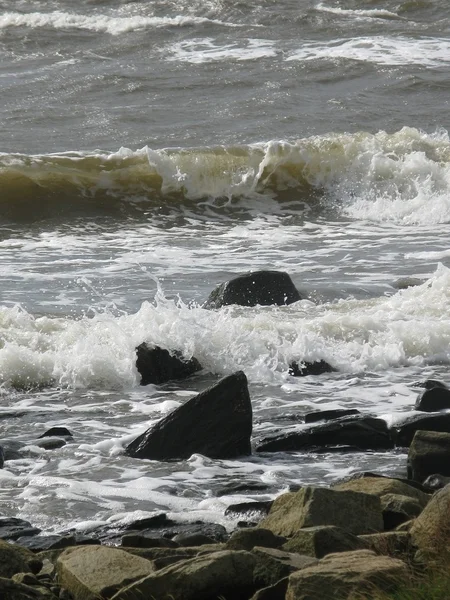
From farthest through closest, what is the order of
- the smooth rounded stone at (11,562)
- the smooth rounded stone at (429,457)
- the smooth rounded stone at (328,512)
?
the smooth rounded stone at (429,457)
the smooth rounded stone at (328,512)
the smooth rounded stone at (11,562)

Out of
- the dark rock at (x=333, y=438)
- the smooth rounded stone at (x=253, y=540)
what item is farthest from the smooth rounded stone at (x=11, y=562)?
the dark rock at (x=333, y=438)

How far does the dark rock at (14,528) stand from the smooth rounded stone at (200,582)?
1.38 metres

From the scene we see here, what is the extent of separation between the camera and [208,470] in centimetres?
640

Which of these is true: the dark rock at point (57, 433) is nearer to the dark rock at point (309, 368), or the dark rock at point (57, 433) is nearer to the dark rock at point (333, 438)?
the dark rock at point (333, 438)

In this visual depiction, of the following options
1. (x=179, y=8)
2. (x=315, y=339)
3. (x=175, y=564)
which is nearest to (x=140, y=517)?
(x=175, y=564)

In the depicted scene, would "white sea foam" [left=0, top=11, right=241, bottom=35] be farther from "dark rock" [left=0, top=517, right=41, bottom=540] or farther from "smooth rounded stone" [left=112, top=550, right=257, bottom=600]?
"smooth rounded stone" [left=112, top=550, right=257, bottom=600]

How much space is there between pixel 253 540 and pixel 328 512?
1.47 ft

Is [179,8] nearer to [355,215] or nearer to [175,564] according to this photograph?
[355,215]

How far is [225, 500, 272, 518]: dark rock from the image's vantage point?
219 inches

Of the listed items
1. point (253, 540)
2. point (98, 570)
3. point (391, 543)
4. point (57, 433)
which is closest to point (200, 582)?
point (98, 570)

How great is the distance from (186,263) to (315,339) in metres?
4.21

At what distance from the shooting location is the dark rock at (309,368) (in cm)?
868

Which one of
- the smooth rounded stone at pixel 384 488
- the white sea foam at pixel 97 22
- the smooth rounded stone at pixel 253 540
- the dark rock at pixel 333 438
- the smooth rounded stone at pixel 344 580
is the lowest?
the dark rock at pixel 333 438

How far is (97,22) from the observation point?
3017cm
